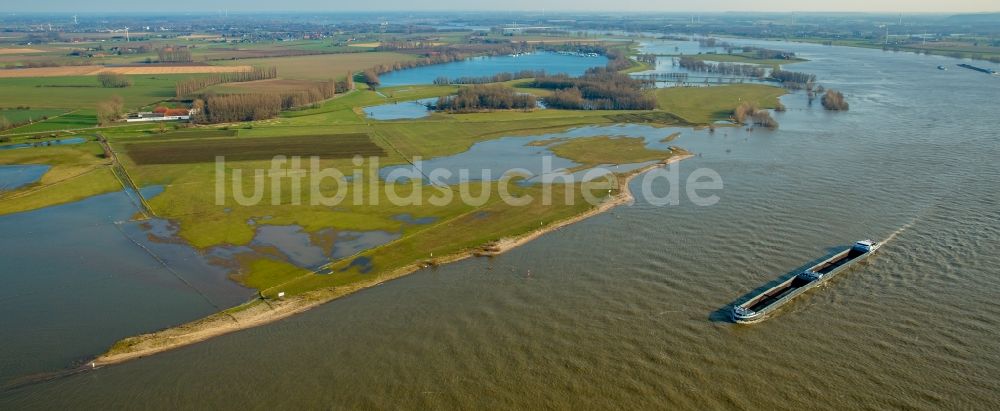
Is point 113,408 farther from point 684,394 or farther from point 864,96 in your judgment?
point 864,96

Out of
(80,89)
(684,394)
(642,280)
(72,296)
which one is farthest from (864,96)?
(80,89)

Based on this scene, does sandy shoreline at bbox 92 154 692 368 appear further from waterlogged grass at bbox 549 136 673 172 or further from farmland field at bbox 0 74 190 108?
farmland field at bbox 0 74 190 108

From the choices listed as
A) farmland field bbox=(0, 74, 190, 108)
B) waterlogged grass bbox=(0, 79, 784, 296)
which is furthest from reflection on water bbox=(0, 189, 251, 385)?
farmland field bbox=(0, 74, 190, 108)

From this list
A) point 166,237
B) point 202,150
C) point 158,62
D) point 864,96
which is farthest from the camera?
point 158,62

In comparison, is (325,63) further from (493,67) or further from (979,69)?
(979,69)

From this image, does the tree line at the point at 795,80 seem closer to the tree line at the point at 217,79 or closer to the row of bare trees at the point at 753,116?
the row of bare trees at the point at 753,116
